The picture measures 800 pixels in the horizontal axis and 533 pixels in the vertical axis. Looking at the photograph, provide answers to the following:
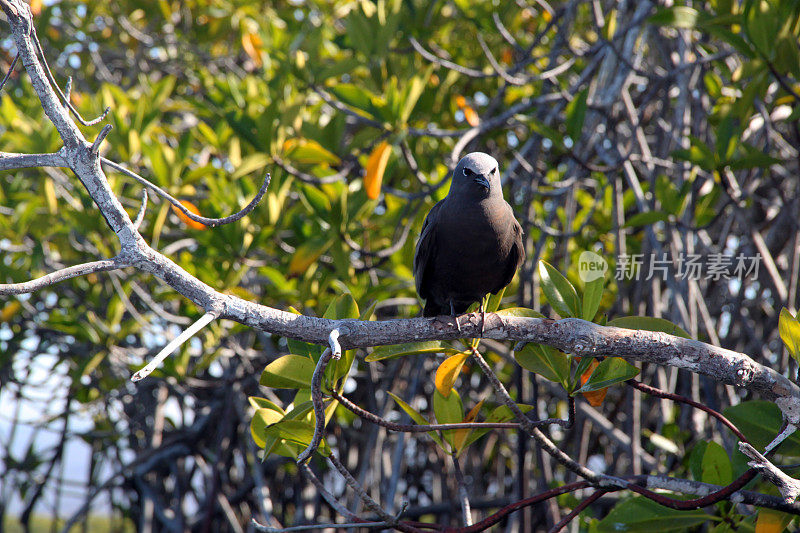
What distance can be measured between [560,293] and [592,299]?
10 cm

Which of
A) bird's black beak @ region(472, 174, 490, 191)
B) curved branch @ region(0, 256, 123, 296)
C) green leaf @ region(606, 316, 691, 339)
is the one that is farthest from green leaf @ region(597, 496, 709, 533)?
curved branch @ region(0, 256, 123, 296)

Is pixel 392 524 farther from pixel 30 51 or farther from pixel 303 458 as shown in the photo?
pixel 30 51

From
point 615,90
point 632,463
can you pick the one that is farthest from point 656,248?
point 632,463

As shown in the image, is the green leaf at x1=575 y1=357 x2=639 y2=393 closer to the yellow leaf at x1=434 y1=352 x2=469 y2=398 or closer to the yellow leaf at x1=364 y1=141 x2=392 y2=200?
the yellow leaf at x1=434 y1=352 x2=469 y2=398

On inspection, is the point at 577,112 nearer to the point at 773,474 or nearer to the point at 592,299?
the point at 592,299

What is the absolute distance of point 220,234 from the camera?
10.4ft

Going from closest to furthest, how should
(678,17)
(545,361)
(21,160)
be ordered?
1. (21,160)
2. (545,361)
3. (678,17)

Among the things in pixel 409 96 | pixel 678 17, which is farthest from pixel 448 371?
pixel 678 17

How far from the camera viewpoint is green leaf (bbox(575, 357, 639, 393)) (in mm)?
1860

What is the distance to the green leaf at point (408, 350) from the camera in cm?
190

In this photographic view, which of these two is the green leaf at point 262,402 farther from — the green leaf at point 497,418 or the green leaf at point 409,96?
the green leaf at point 409,96

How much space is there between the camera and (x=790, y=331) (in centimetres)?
184

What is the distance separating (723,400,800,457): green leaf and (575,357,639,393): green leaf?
1.29 ft

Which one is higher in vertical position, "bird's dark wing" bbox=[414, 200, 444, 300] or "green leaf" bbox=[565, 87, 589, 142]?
"green leaf" bbox=[565, 87, 589, 142]
